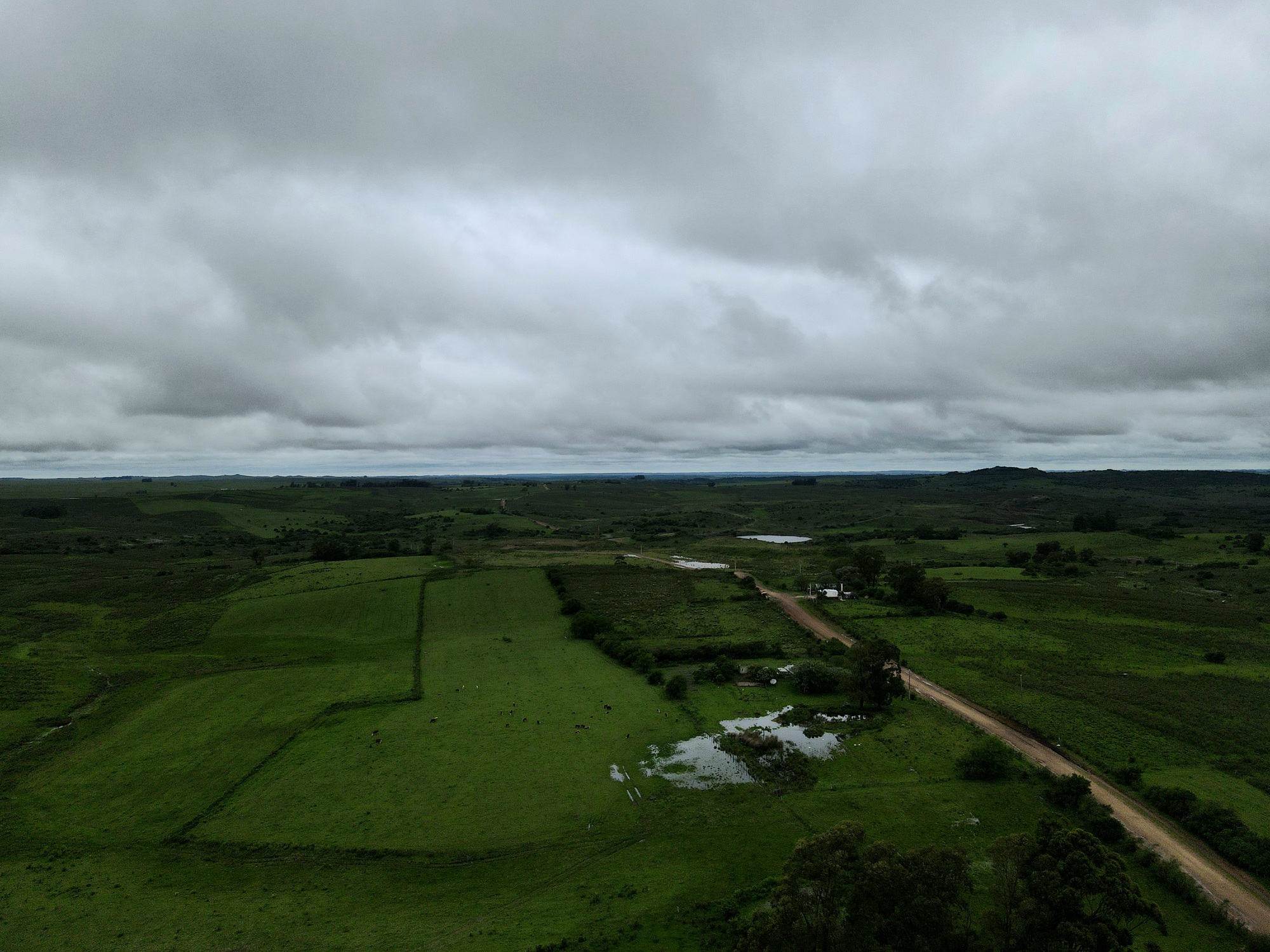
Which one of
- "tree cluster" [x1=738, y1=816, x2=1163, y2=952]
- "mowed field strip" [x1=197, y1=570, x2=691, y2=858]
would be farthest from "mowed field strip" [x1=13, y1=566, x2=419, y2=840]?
"tree cluster" [x1=738, y1=816, x2=1163, y2=952]

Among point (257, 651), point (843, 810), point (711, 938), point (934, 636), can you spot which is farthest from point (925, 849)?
point (257, 651)

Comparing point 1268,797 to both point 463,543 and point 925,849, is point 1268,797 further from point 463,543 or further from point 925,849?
point 463,543

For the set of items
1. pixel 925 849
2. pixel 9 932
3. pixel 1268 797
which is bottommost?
pixel 9 932

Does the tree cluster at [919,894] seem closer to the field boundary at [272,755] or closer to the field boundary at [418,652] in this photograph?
the field boundary at [272,755]

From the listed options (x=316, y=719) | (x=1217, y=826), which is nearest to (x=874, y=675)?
(x=1217, y=826)

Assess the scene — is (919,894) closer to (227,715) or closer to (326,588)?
(227,715)

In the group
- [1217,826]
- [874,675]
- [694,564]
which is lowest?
[1217,826]
